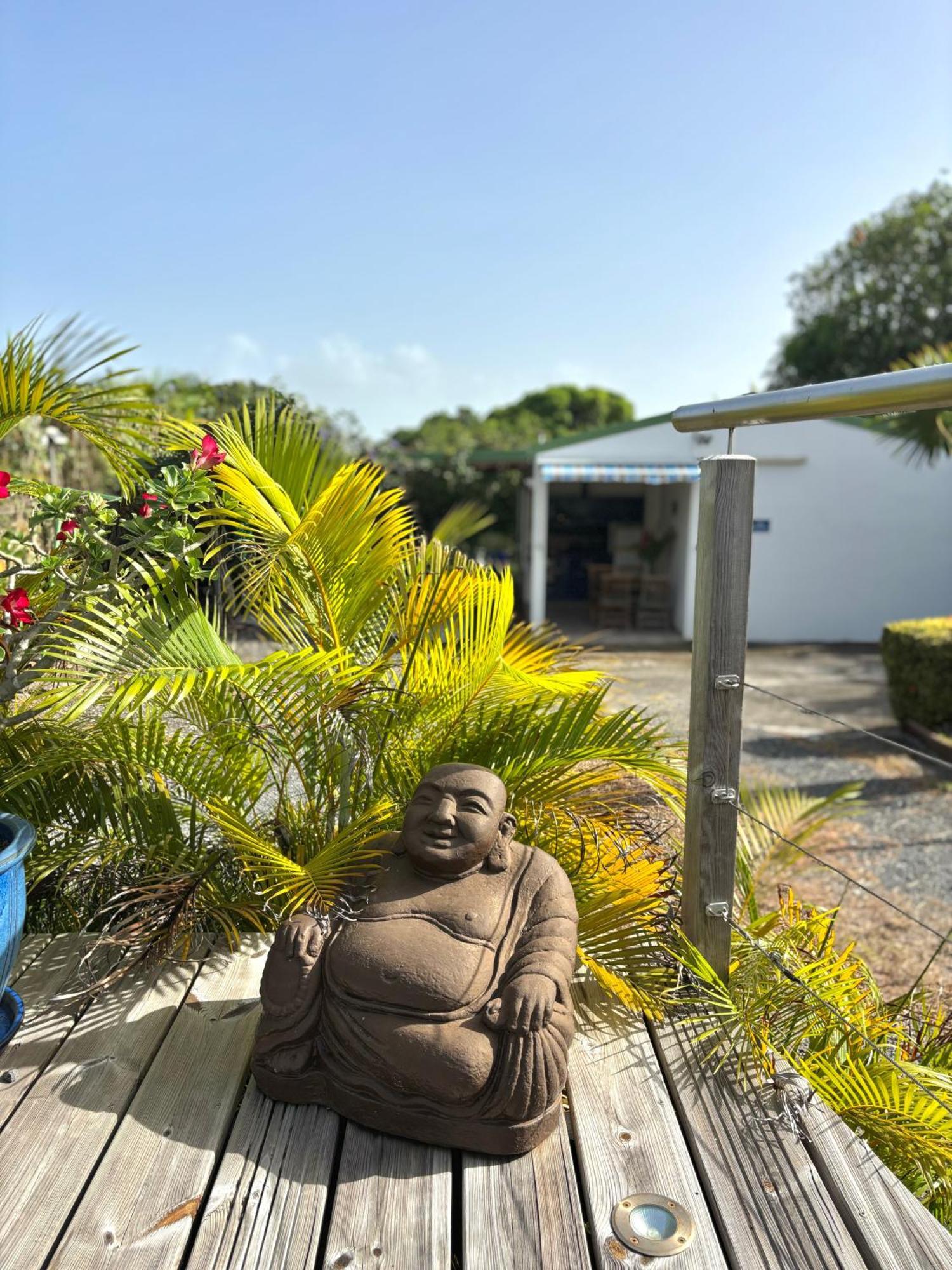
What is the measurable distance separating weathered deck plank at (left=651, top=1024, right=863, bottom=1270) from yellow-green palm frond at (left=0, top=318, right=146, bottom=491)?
2001 mm

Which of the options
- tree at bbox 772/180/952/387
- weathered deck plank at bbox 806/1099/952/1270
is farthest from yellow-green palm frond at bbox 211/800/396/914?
tree at bbox 772/180/952/387

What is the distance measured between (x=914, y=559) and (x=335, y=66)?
1021cm

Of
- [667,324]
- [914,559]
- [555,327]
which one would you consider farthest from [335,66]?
[555,327]

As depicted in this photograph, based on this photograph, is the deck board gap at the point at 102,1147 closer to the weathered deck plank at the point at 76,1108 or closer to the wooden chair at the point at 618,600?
the weathered deck plank at the point at 76,1108

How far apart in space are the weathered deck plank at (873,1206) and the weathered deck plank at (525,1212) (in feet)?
1.59

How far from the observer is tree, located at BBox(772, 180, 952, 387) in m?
24.7

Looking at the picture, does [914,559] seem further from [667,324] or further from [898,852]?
[898,852]

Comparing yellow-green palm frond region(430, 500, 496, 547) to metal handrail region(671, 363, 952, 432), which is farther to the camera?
yellow-green palm frond region(430, 500, 496, 547)

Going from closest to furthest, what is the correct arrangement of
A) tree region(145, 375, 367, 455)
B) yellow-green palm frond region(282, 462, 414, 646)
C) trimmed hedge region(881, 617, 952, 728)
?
yellow-green palm frond region(282, 462, 414, 646) < trimmed hedge region(881, 617, 952, 728) < tree region(145, 375, 367, 455)

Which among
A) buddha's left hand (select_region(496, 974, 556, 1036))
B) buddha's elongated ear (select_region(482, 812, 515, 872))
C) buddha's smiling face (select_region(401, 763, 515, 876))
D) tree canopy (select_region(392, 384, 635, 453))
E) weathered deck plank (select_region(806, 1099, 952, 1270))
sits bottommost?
weathered deck plank (select_region(806, 1099, 952, 1270))

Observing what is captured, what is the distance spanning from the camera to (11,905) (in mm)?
1949

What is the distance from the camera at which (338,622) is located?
8.34ft

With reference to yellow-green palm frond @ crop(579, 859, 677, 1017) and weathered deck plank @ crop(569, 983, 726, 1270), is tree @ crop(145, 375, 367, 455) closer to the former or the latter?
yellow-green palm frond @ crop(579, 859, 677, 1017)

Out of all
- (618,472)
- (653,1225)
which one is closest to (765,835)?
(653,1225)
